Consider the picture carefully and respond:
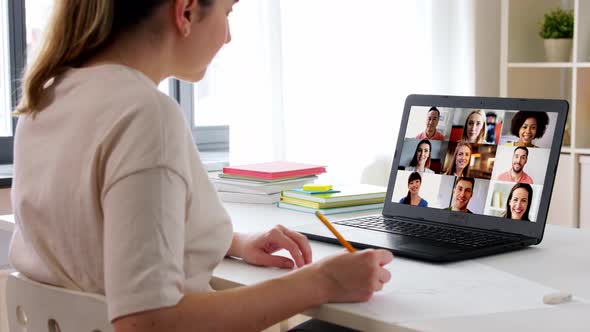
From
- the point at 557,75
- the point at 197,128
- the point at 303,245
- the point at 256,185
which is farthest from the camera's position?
the point at 557,75

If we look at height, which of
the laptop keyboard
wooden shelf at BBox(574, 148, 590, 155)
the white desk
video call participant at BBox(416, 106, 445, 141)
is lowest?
the white desk

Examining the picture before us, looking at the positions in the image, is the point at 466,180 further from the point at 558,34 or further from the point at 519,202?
the point at 558,34

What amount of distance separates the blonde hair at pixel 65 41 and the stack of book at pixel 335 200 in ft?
2.55

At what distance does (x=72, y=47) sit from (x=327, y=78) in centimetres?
199

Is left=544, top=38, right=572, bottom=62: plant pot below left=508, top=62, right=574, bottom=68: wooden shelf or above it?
above

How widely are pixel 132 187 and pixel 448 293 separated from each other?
0.46 meters

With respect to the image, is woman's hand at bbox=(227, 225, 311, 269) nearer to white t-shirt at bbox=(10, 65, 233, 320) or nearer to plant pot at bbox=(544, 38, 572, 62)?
white t-shirt at bbox=(10, 65, 233, 320)

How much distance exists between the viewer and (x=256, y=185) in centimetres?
196

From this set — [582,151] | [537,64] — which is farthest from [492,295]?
[537,64]

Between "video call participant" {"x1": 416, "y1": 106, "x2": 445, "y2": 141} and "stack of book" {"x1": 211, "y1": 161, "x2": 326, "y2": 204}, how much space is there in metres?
0.43

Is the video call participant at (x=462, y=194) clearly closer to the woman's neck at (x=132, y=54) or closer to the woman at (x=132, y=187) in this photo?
the woman at (x=132, y=187)

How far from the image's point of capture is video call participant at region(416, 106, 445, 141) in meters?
1.65

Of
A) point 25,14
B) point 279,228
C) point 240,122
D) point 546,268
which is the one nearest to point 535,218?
point 546,268

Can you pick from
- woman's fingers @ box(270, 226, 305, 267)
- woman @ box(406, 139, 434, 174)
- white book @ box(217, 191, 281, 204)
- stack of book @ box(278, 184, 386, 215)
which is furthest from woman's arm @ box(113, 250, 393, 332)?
white book @ box(217, 191, 281, 204)
